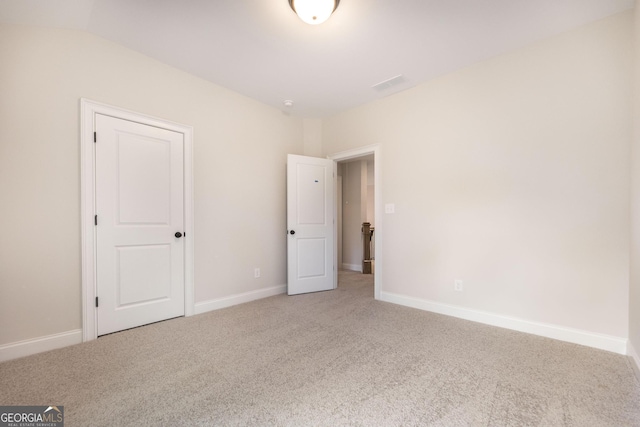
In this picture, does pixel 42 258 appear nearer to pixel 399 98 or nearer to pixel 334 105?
pixel 334 105

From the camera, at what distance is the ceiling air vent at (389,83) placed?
3170mm

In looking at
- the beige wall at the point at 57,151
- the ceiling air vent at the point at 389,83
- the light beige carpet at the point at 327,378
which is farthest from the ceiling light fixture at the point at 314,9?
the light beige carpet at the point at 327,378

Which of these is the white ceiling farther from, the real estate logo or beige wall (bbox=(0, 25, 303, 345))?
the real estate logo

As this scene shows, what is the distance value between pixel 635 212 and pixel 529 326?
1.24 metres

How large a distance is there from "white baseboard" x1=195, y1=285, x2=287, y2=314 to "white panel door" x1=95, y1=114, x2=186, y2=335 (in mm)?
235

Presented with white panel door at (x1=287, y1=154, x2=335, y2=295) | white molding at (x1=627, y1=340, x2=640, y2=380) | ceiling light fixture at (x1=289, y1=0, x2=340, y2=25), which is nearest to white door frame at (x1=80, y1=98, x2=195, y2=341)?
ceiling light fixture at (x1=289, y1=0, x2=340, y2=25)

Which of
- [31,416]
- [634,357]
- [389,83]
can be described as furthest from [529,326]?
[31,416]

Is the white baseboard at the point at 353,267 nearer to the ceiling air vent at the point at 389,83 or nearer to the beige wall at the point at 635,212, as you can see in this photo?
the ceiling air vent at the point at 389,83

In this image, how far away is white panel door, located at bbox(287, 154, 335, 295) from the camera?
13.0 feet

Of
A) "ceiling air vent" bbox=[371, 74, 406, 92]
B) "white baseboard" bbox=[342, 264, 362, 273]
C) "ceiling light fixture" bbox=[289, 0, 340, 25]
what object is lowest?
"white baseboard" bbox=[342, 264, 362, 273]

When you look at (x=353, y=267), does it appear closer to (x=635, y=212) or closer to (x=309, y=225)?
(x=309, y=225)

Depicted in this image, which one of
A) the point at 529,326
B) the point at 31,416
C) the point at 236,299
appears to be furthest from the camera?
the point at 236,299

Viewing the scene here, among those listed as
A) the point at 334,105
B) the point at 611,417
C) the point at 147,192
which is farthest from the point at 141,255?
the point at 611,417

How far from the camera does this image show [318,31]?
2367 millimetres
